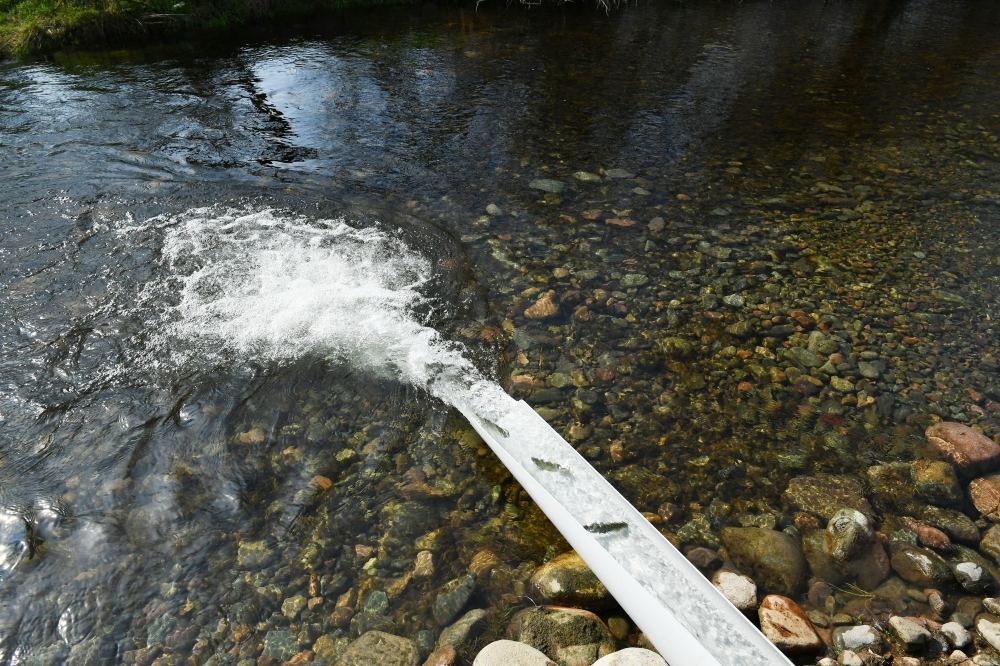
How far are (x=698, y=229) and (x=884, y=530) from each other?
11.3ft

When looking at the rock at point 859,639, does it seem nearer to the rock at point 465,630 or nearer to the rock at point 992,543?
the rock at point 992,543

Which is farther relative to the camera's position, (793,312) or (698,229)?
(698,229)

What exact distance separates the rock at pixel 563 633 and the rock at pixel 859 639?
1.04 m

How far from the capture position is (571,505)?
311 centimetres

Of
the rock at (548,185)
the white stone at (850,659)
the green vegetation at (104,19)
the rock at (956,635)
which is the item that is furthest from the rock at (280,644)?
the green vegetation at (104,19)

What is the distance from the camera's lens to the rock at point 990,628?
2645 mm

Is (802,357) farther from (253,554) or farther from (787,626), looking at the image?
(253,554)

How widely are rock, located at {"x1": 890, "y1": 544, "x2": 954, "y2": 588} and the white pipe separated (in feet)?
3.70

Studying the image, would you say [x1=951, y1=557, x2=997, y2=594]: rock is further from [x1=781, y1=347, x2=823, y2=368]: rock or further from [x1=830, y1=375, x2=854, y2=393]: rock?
[x1=781, y1=347, x2=823, y2=368]: rock

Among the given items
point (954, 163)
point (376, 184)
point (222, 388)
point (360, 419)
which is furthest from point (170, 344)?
point (954, 163)

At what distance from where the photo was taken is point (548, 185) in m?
6.82

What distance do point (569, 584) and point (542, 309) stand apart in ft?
7.99

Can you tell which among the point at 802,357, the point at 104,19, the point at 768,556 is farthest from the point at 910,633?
the point at 104,19

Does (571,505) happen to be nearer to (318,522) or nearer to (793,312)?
(318,522)
